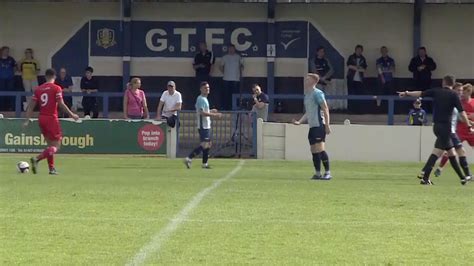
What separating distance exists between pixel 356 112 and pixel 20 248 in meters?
23.8

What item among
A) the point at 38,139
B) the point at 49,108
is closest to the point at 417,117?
the point at 38,139

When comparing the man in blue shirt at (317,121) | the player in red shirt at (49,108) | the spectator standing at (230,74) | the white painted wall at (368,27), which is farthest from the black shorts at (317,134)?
the white painted wall at (368,27)

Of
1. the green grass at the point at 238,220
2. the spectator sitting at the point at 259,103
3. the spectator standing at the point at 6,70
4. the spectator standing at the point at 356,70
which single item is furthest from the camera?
the spectator standing at the point at 356,70

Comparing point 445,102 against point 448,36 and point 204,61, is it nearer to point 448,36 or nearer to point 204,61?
point 204,61

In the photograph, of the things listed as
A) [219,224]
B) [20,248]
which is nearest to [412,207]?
[219,224]

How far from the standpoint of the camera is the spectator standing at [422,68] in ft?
103

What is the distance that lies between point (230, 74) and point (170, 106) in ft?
21.0

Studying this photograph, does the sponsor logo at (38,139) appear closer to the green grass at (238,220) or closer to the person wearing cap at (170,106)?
the person wearing cap at (170,106)

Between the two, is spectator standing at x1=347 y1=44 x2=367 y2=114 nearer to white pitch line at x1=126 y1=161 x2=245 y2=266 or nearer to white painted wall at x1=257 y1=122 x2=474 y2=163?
white painted wall at x1=257 y1=122 x2=474 y2=163

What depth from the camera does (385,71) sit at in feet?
105

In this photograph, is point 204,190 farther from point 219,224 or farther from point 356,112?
point 356,112

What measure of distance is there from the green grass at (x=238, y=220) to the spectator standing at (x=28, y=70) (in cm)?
1351

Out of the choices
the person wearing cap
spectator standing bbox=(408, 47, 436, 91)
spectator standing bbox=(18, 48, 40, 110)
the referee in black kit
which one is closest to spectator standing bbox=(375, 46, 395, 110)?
spectator standing bbox=(408, 47, 436, 91)

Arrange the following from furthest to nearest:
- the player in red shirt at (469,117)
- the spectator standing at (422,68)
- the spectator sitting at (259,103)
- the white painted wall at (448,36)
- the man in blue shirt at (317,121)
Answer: the white painted wall at (448,36), the spectator standing at (422,68), the spectator sitting at (259,103), the player in red shirt at (469,117), the man in blue shirt at (317,121)
